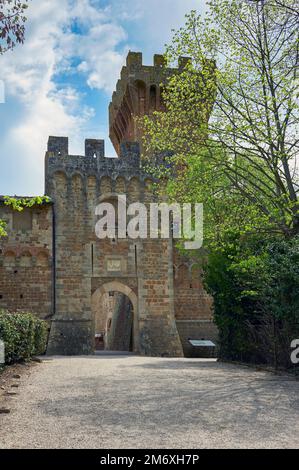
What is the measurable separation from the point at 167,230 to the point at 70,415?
15.1 meters

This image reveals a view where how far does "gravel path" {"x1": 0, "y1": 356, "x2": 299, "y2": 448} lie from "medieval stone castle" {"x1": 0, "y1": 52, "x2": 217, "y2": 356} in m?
9.22

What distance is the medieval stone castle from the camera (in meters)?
19.1

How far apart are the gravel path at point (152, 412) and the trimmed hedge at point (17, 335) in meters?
0.98

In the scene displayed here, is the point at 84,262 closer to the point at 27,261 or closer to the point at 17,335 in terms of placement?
the point at 27,261

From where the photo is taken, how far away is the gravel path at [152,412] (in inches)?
189

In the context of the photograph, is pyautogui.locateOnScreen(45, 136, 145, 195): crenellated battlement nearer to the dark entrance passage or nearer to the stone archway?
the stone archway

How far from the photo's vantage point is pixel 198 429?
5.23 metres

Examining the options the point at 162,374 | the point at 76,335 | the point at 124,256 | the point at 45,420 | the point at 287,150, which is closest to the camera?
the point at 45,420

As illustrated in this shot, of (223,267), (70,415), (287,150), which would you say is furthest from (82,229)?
(70,415)

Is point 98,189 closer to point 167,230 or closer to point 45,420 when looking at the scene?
point 167,230

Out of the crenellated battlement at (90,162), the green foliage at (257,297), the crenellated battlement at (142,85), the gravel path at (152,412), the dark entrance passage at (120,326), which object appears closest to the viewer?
the gravel path at (152,412)

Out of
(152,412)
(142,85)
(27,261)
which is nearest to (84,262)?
(27,261)

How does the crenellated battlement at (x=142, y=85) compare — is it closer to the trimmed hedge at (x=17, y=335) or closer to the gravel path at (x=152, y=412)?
the trimmed hedge at (x=17, y=335)

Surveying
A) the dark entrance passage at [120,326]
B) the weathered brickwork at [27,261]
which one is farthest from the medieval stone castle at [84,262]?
the dark entrance passage at [120,326]
